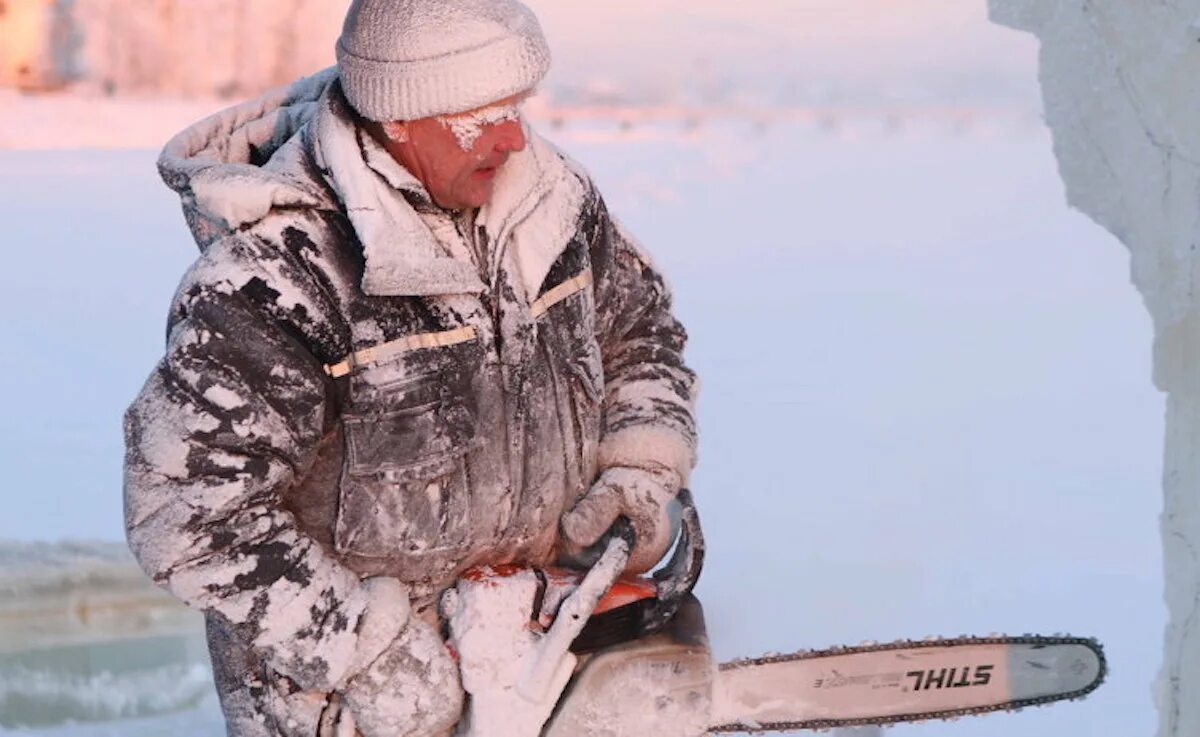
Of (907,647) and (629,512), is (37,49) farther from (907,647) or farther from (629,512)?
(907,647)

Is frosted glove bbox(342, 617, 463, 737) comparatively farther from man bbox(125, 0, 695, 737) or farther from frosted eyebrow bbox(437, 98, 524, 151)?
frosted eyebrow bbox(437, 98, 524, 151)

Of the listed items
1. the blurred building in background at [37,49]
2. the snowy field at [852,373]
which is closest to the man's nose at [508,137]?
the snowy field at [852,373]

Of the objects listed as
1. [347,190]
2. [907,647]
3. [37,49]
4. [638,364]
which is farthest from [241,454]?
[37,49]

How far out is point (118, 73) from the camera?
8680 mm

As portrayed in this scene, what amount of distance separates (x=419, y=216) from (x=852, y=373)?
182 inches

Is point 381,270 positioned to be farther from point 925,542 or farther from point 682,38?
point 682,38

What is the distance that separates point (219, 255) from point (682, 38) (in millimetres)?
7029

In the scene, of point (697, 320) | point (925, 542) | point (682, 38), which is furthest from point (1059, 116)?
point (682, 38)

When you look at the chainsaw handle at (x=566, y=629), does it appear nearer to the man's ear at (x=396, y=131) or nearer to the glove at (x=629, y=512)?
the glove at (x=629, y=512)

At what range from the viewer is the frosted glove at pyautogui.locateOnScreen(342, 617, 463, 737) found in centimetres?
218

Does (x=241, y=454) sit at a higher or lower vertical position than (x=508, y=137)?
lower

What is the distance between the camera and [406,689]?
219 centimetres

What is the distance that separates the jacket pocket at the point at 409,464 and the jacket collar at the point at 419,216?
0.13 metres

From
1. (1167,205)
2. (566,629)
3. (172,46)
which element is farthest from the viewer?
(172,46)
